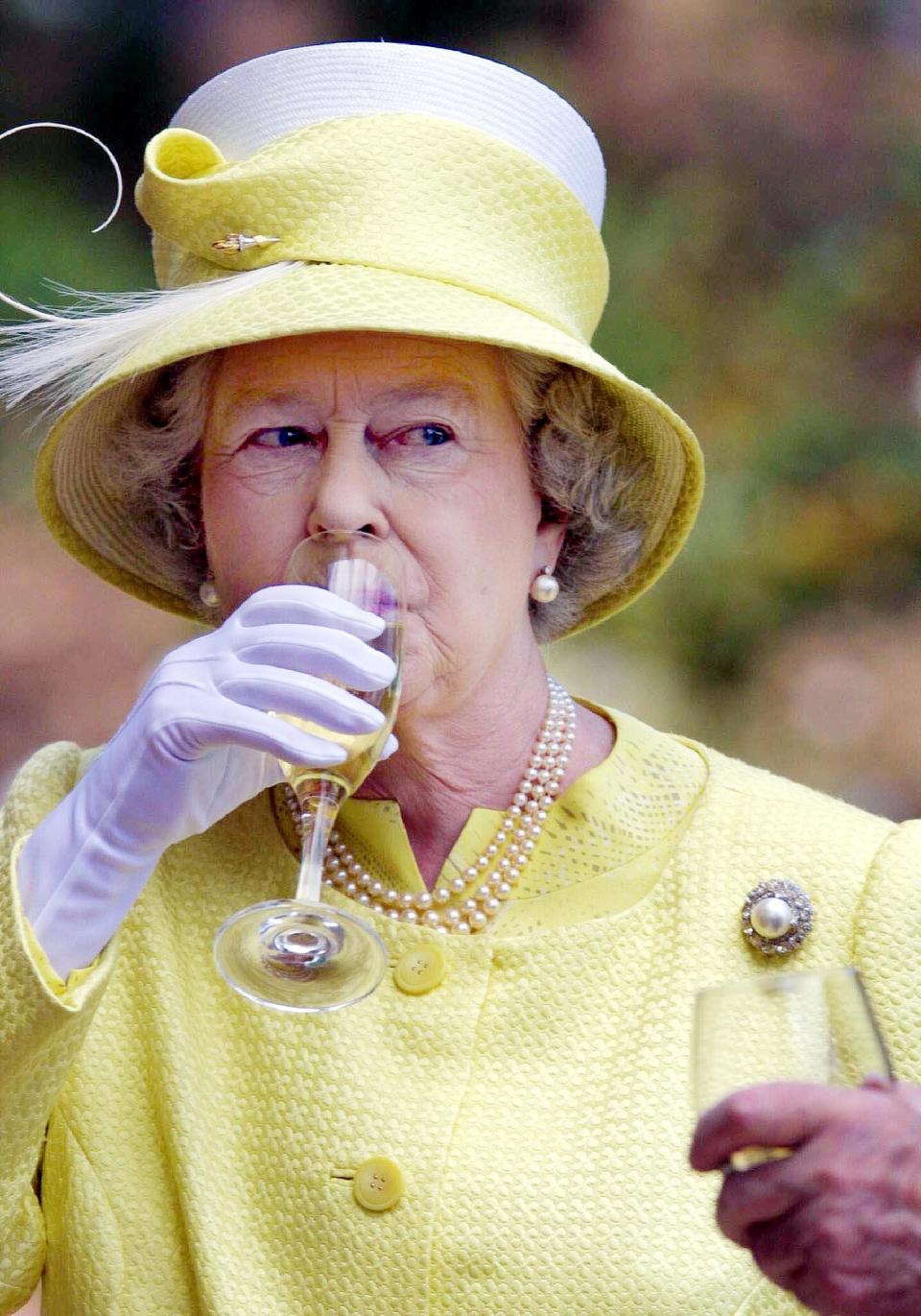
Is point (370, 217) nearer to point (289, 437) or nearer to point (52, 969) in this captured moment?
point (289, 437)

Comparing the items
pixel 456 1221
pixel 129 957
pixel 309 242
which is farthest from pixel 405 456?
pixel 456 1221

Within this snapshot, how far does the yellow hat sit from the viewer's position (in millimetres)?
1659

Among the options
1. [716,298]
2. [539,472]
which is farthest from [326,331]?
[716,298]

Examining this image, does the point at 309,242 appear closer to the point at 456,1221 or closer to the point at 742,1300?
the point at 456,1221

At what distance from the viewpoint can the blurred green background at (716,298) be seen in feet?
12.2

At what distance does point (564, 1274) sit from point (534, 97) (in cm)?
112

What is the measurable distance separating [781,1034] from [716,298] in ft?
10.2

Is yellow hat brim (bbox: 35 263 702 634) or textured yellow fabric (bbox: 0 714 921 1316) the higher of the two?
yellow hat brim (bbox: 35 263 702 634)

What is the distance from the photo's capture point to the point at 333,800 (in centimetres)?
138

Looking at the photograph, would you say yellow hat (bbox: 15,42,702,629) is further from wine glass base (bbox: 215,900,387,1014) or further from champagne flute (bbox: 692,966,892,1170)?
champagne flute (bbox: 692,966,892,1170)

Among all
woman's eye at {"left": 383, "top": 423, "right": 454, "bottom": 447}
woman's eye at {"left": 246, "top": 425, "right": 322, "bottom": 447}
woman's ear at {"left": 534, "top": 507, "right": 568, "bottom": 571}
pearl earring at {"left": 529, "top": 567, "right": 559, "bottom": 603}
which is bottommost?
pearl earring at {"left": 529, "top": 567, "right": 559, "bottom": 603}

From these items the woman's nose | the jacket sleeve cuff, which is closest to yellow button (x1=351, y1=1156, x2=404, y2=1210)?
the jacket sleeve cuff

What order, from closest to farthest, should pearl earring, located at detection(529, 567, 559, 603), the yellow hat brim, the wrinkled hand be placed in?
the wrinkled hand
the yellow hat brim
pearl earring, located at detection(529, 567, 559, 603)

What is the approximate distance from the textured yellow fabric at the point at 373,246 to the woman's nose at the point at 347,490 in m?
0.12
